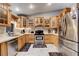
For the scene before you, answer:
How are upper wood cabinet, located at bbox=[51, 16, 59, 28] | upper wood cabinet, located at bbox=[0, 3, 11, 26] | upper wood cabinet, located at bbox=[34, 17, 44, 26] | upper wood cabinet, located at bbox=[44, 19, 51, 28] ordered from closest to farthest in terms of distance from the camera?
upper wood cabinet, located at bbox=[0, 3, 11, 26] < upper wood cabinet, located at bbox=[51, 16, 59, 28] < upper wood cabinet, located at bbox=[34, 17, 44, 26] < upper wood cabinet, located at bbox=[44, 19, 51, 28]

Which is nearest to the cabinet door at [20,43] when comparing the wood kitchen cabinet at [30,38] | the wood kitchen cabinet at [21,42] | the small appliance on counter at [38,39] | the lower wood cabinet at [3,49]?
the wood kitchen cabinet at [21,42]

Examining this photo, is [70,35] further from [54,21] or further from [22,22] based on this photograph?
[22,22]

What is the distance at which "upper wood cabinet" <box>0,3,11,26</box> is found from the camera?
9.48ft

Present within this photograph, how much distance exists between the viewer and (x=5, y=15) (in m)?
3.13

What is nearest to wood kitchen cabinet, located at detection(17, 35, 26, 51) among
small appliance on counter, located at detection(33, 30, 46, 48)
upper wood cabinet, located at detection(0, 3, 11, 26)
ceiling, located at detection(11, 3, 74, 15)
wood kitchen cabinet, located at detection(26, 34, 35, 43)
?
wood kitchen cabinet, located at detection(26, 34, 35, 43)

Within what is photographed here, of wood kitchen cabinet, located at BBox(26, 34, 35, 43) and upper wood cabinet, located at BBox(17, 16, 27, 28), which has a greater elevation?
upper wood cabinet, located at BBox(17, 16, 27, 28)

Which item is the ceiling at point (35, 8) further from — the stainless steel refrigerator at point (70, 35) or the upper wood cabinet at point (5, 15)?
the stainless steel refrigerator at point (70, 35)

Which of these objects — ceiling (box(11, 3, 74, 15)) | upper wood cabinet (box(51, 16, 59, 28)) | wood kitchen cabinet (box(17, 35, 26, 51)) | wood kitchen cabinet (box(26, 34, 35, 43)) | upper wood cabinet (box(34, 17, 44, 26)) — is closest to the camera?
ceiling (box(11, 3, 74, 15))

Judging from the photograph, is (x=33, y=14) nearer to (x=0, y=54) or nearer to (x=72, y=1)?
(x=72, y=1)

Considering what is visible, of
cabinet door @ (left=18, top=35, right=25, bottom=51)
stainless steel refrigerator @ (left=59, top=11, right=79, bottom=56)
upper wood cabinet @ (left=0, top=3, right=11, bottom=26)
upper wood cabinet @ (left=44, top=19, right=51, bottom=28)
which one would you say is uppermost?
upper wood cabinet @ (left=0, top=3, right=11, bottom=26)

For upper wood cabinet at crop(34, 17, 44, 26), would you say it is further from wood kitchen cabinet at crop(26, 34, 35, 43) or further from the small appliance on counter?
wood kitchen cabinet at crop(26, 34, 35, 43)

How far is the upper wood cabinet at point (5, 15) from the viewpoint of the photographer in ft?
9.48

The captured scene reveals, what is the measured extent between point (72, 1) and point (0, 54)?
1705 mm

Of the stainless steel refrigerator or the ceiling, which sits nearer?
the stainless steel refrigerator
